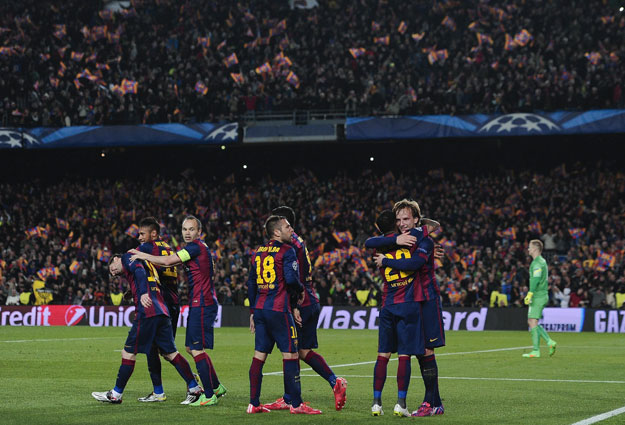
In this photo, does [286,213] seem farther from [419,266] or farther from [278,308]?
[419,266]

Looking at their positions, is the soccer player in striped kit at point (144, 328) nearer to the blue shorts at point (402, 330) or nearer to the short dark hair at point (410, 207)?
the blue shorts at point (402, 330)

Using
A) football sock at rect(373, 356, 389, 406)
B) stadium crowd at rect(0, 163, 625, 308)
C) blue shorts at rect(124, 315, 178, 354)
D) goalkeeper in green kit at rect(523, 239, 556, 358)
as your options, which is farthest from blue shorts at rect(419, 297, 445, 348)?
stadium crowd at rect(0, 163, 625, 308)

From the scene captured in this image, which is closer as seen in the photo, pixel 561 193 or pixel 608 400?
pixel 608 400

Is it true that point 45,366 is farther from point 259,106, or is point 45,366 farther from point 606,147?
point 606,147

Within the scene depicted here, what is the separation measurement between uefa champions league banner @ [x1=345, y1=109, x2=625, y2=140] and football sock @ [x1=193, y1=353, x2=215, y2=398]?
29000mm

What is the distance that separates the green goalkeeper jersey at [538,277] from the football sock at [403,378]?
9716mm

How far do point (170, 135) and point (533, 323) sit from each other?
25.3 m

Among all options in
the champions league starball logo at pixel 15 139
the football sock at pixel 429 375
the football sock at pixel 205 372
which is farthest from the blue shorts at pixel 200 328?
the champions league starball logo at pixel 15 139

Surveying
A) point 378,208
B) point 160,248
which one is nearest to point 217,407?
point 160,248

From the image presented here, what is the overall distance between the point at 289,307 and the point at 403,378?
1394 mm

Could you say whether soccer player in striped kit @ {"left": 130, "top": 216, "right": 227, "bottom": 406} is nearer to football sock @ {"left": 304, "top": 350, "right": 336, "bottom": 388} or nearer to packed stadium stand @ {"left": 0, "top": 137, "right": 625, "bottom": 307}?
football sock @ {"left": 304, "top": 350, "right": 336, "bottom": 388}

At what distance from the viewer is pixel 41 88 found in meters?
44.2

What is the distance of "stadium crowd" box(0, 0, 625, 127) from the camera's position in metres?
39.1

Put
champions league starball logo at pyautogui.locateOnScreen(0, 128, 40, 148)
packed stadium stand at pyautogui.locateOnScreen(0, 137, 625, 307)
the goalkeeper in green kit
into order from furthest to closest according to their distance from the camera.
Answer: champions league starball logo at pyautogui.locateOnScreen(0, 128, 40, 148) < packed stadium stand at pyautogui.locateOnScreen(0, 137, 625, 307) < the goalkeeper in green kit
